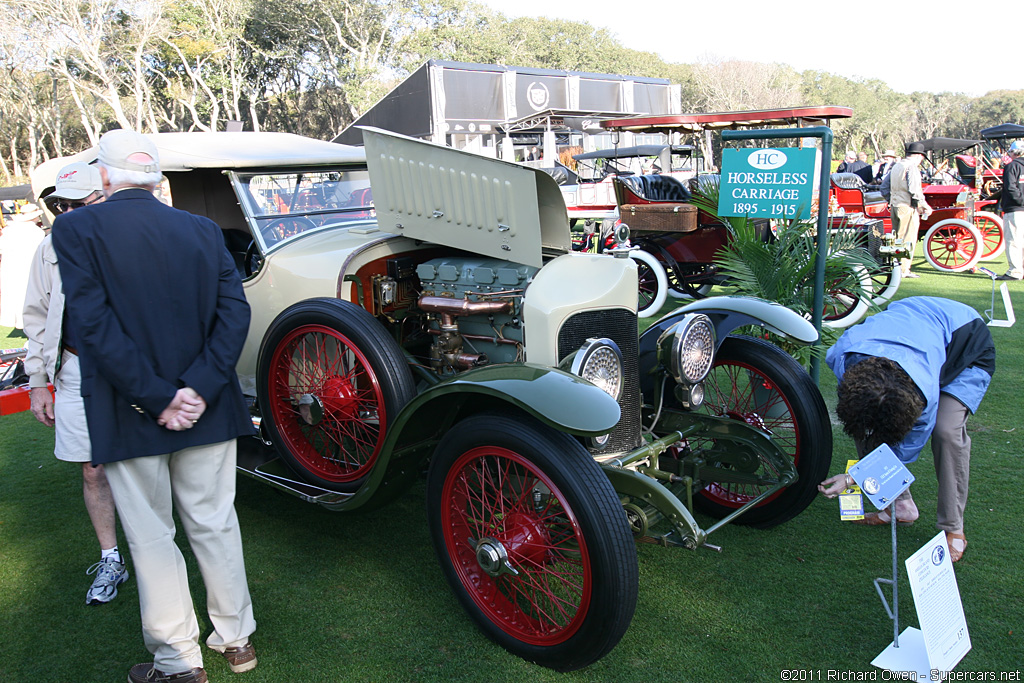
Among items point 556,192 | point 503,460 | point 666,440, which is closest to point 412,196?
point 556,192

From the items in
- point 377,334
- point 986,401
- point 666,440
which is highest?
point 377,334

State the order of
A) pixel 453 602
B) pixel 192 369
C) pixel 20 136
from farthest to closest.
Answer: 1. pixel 20 136
2. pixel 453 602
3. pixel 192 369

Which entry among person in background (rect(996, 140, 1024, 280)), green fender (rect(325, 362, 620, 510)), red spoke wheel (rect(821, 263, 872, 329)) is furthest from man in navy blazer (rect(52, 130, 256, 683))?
person in background (rect(996, 140, 1024, 280))

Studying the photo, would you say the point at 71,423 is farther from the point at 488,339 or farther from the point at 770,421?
the point at 770,421

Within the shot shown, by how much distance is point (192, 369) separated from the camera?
2.09 meters

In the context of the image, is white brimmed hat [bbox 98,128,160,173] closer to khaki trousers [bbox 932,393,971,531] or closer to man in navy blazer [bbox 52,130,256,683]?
man in navy blazer [bbox 52,130,256,683]

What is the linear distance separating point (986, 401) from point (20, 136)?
4268 cm

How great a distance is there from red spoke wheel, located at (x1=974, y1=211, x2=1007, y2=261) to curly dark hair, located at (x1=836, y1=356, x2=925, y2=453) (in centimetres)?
1030

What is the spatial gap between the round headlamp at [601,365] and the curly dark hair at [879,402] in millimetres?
773

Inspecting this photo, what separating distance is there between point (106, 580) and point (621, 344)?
2.29 m

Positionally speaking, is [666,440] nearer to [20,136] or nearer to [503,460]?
[503,460]

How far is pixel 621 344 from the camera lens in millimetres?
2785

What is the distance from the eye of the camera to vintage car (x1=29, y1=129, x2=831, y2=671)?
2.21 meters

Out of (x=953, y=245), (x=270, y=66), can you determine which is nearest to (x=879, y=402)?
(x=953, y=245)
